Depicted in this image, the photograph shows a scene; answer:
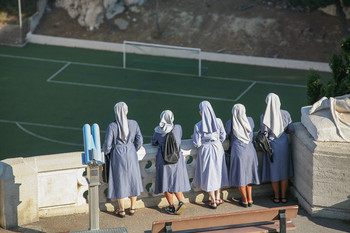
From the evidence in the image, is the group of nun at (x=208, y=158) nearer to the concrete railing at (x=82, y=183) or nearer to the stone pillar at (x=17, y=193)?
the concrete railing at (x=82, y=183)

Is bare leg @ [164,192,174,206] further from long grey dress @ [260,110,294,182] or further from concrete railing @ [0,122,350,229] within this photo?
long grey dress @ [260,110,294,182]

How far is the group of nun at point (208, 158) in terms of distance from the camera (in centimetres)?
1132

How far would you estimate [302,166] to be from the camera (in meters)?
11.5

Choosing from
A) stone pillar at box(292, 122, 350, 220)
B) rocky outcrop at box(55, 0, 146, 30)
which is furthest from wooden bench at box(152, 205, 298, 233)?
rocky outcrop at box(55, 0, 146, 30)

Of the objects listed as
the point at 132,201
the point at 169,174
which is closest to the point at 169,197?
the point at 169,174

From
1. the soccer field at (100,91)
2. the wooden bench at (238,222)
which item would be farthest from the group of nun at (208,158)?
the soccer field at (100,91)

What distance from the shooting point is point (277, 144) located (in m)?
11.8

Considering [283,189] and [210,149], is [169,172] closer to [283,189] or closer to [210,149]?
[210,149]

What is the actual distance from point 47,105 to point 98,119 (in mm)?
2181

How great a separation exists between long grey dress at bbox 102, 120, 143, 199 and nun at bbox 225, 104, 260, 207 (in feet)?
5.04

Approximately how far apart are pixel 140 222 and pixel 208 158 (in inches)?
59.1

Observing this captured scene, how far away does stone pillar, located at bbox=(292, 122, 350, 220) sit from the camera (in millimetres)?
10898

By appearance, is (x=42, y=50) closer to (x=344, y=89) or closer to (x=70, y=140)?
(x=70, y=140)

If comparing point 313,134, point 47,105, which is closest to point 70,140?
point 47,105
